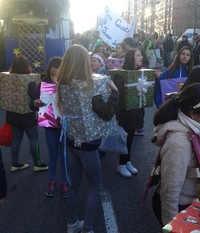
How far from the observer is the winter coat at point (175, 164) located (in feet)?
5.37

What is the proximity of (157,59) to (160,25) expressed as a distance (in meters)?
72.1

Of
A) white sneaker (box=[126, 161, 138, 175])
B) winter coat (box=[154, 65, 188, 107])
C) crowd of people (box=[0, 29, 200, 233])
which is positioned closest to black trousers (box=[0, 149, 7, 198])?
crowd of people (box=[0, 29, 200, 233])

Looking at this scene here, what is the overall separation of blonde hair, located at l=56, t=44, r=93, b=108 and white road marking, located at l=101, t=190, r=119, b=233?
4.85 feet

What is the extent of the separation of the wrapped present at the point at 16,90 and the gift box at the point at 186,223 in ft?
8.31

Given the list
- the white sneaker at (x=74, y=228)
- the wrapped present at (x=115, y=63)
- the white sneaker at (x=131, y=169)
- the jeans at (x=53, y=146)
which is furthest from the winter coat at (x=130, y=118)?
the wrapped present at (x=115, y=63)

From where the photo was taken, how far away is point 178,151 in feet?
5.36

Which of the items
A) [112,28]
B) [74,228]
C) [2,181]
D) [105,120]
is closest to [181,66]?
[105,120]

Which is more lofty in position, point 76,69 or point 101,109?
point 76,69

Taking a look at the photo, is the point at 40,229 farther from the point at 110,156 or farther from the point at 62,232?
the point at 110,156

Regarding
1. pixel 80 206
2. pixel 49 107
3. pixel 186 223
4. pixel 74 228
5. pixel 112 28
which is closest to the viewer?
pixel 186 223

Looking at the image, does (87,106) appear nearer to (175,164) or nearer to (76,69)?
(76,69)

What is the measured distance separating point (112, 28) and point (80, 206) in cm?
625

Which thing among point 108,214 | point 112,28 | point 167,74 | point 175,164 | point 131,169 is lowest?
point 108,214

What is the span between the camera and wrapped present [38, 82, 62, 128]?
8.76ft
